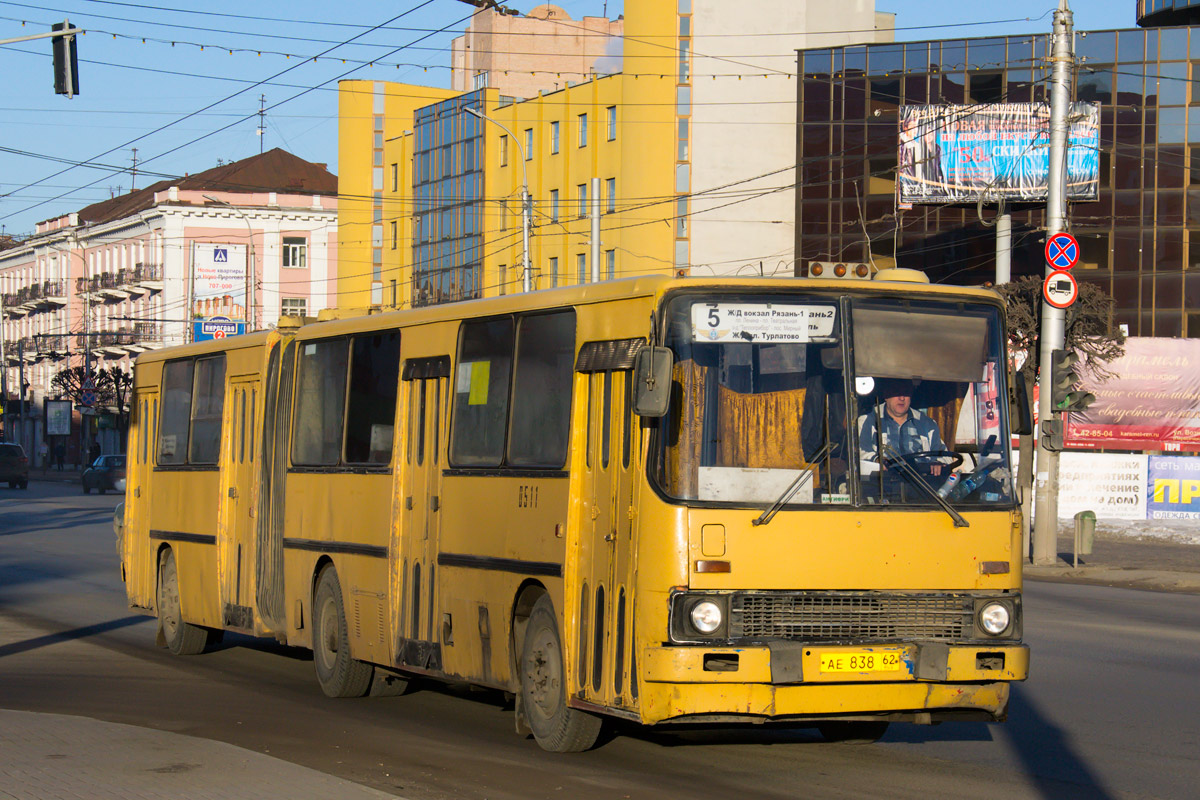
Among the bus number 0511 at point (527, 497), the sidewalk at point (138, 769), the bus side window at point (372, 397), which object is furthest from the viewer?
the bus side window at point (372, 397)

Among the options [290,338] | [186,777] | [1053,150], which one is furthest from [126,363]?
[186,777]

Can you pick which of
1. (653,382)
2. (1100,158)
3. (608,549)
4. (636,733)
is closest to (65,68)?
(636,733)

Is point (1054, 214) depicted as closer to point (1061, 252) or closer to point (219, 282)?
point (1061, 252)

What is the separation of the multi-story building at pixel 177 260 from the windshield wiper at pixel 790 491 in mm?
67682

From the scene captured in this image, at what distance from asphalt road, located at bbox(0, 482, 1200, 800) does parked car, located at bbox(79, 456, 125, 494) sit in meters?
41.8

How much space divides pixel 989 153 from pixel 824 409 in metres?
43.3

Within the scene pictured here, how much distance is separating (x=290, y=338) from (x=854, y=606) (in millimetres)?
6711

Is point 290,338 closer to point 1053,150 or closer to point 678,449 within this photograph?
point 678,449

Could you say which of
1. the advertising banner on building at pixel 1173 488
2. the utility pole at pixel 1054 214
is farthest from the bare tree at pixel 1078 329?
the utility pole at pixel 1054 214

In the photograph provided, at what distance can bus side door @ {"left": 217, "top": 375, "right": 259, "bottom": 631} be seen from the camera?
13508mm

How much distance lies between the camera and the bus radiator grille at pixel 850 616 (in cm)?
796

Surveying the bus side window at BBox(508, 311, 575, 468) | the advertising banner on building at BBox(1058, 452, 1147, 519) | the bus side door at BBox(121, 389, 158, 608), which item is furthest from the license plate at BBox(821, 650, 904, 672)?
the advertising banner on building at BBox(1058, 452, 1147, 519)

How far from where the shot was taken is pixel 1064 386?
81.9 feet

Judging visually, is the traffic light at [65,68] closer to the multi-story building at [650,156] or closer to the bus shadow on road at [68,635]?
the bus shadow on road at [68,635]
